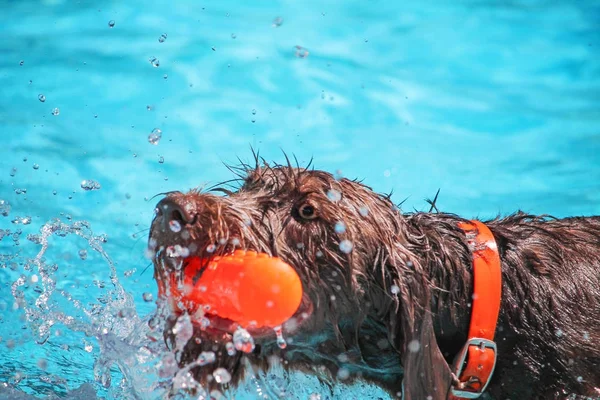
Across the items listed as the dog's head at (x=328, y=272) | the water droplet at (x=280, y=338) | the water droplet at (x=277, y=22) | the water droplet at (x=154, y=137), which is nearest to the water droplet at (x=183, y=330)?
the dog's head at (x=328, y=272)

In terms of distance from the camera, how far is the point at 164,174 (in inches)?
410

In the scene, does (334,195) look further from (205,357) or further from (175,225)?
(205,357)

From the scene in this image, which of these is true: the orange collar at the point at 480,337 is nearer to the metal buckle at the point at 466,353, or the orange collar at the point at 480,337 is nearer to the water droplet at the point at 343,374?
the metal buckle at the point at 466,353

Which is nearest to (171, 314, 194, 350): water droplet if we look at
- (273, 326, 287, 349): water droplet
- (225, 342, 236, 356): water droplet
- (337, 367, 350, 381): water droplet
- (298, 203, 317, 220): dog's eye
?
(225, 342, 236, 356): water droplet

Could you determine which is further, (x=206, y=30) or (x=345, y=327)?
(x=206, y=30)

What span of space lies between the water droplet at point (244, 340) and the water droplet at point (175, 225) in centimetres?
61

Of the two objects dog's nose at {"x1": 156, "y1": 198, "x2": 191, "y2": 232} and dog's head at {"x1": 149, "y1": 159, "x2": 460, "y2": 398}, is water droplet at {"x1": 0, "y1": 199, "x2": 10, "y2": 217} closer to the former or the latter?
dog's head at {"x1": 149, "y1": 159, "x2": 460, "y2": 398}

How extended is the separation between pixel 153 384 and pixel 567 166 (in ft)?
27.9

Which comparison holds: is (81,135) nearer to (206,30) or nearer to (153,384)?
(206,30)

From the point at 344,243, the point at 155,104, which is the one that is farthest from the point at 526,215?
the point at 155,104

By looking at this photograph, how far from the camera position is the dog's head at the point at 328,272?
3783 millimetres

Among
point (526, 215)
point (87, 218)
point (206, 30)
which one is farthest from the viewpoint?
point (206, 30)

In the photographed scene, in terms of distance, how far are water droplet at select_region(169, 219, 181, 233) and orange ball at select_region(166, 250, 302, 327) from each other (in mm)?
171

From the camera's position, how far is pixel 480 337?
3871 mm
